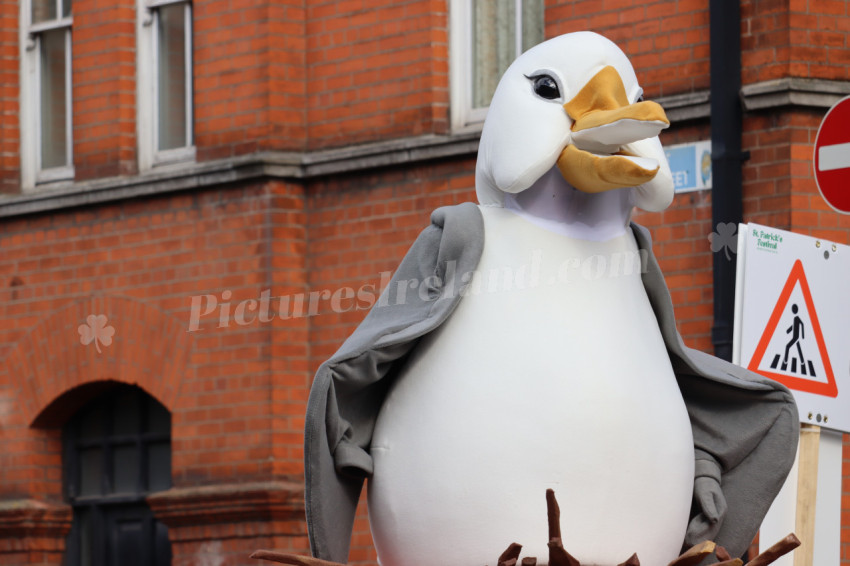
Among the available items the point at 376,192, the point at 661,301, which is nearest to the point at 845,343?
the point at 661,301

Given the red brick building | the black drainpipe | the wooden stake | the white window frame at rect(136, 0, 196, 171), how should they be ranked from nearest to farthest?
the wooden stake → the black drainpipe → the red brick building → the white window frame at rect(136, 0, 196, 171)

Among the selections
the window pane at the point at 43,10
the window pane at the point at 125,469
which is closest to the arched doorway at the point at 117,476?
the window pane at the point at 125,469

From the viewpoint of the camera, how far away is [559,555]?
4.07 m

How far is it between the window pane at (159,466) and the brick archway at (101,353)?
601 mm

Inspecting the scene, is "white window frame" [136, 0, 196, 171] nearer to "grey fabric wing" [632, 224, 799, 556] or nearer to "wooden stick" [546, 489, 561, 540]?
"grey fabric wing" [632, 224, 799, 556]

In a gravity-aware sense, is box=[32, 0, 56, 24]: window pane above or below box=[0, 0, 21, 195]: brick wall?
above

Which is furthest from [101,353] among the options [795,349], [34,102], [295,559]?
[295,559]

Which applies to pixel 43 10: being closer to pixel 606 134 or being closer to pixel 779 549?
pixel 606 134

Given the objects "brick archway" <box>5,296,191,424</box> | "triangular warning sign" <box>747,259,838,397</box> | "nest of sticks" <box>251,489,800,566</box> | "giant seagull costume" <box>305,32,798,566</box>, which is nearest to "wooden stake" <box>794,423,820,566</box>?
"triangular warning sign" <box>747,259,838,397</box>

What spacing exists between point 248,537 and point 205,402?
814mm

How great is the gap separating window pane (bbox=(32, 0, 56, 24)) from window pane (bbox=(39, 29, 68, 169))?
105 millimetres

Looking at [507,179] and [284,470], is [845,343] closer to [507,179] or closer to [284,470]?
[507,179]

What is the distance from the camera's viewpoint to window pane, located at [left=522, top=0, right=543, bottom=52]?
10109 millimetres

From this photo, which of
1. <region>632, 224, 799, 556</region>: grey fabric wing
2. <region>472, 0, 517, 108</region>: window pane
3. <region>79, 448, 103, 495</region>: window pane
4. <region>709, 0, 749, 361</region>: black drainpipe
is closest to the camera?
<region>632, 224, 799, 556</region>: grey fabric wing
